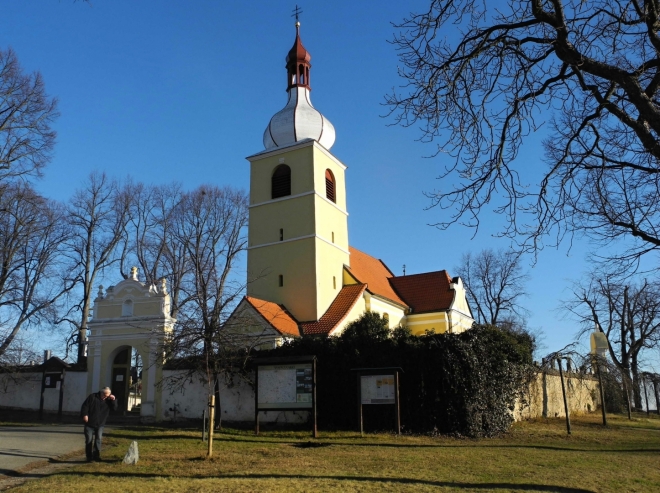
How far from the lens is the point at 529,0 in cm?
727

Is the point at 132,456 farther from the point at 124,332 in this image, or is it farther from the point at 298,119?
the point at 298,119

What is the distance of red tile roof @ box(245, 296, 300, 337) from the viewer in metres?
23.9

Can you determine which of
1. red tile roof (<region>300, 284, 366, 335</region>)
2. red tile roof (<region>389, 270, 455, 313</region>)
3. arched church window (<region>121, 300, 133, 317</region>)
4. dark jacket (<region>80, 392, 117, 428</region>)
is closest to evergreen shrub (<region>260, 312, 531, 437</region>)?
red tile roof (<region>300, 284, 366, 335</region>)

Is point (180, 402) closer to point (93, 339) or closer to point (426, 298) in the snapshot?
point (93, 339)

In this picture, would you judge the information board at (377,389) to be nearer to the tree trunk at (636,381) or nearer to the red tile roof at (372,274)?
the red tile roof at (372,274)

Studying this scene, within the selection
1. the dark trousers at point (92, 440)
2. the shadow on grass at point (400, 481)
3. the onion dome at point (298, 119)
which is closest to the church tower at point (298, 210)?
the onion dome at point (298, 119)

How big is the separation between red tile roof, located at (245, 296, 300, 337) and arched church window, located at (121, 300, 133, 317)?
4.62m

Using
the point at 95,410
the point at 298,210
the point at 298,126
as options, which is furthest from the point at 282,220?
the point at 95,410

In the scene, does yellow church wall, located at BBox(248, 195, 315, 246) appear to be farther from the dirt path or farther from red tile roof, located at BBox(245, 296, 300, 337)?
the dirt path

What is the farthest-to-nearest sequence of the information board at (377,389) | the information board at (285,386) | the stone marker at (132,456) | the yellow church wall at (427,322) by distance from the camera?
the yellow church wall at (427,322)
the information board at (377,389)
the information board at (285,386)
the stone marker at (132,456)

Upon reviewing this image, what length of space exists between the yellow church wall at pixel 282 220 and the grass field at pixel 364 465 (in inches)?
491

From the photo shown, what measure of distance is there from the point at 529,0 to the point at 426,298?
26.3 metres

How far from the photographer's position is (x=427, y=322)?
105 feet

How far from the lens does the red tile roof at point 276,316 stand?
23931mm
